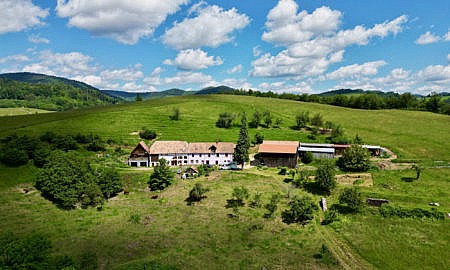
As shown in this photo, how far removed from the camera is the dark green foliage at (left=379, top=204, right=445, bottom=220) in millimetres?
49878

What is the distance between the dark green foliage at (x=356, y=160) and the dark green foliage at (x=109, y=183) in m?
61.5

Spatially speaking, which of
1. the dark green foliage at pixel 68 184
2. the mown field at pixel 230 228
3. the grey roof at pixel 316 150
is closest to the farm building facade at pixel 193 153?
the mown field at pixel 230 228

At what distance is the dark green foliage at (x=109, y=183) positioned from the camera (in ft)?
212

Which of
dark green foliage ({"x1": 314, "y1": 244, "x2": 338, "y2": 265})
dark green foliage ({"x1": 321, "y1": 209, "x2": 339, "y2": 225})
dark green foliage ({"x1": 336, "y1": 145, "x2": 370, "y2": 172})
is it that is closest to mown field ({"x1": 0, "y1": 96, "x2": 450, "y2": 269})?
dark green foliage ({"x1": 314, "y1": 244, "x2": 338, "y2": 265})

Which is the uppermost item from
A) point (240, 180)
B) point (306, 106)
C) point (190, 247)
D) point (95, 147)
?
point (306, 106)

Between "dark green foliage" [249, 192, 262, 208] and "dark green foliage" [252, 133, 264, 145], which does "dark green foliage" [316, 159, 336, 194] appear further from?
"dark green foliage" [252, 133, 264, 145]

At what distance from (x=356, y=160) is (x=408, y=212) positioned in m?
23.7

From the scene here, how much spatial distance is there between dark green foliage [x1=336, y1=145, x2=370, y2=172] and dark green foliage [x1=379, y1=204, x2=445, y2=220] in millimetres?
20581

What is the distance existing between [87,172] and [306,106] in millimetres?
130327

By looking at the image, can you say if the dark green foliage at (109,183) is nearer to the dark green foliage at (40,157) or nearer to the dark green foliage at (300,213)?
the dark green foliage at (40,157)

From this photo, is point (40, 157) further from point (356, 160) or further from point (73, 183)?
point (356, 160)

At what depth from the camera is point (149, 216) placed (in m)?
55.6

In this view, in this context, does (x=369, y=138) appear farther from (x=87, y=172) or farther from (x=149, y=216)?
(x=87, y=172)

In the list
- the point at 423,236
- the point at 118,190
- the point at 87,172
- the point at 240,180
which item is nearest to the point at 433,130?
the point at 423,236
